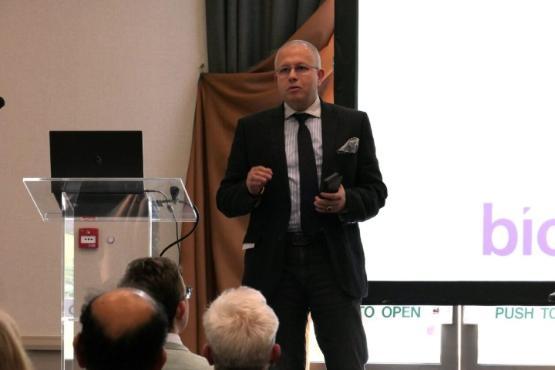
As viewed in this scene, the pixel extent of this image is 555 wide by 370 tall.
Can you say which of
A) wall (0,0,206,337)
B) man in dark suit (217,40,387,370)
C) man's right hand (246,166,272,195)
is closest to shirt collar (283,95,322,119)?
man in dark suit (217,40,387,370)

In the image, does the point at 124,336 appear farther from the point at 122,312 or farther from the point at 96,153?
the point at 96,153

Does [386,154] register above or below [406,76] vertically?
below

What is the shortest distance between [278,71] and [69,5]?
1817mm

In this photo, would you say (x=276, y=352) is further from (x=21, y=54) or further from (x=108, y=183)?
(x=21, y=54)

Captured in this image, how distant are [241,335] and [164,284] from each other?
437 millimetres

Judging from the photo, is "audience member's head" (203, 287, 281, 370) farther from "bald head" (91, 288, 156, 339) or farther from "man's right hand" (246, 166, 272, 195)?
"man's right hand" (246, 166, 272, 195)

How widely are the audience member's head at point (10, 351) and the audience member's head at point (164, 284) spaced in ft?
2.04

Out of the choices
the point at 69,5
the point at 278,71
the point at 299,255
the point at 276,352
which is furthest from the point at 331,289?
the point at 69,5

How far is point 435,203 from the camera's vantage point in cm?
386

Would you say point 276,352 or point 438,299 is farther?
point 438,299

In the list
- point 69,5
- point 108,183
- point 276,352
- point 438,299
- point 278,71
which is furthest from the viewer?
point 69,5

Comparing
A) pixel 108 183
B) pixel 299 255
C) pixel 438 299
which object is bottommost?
pixel 438 299

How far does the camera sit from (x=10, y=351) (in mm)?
1523

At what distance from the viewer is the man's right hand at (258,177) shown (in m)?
2.78
